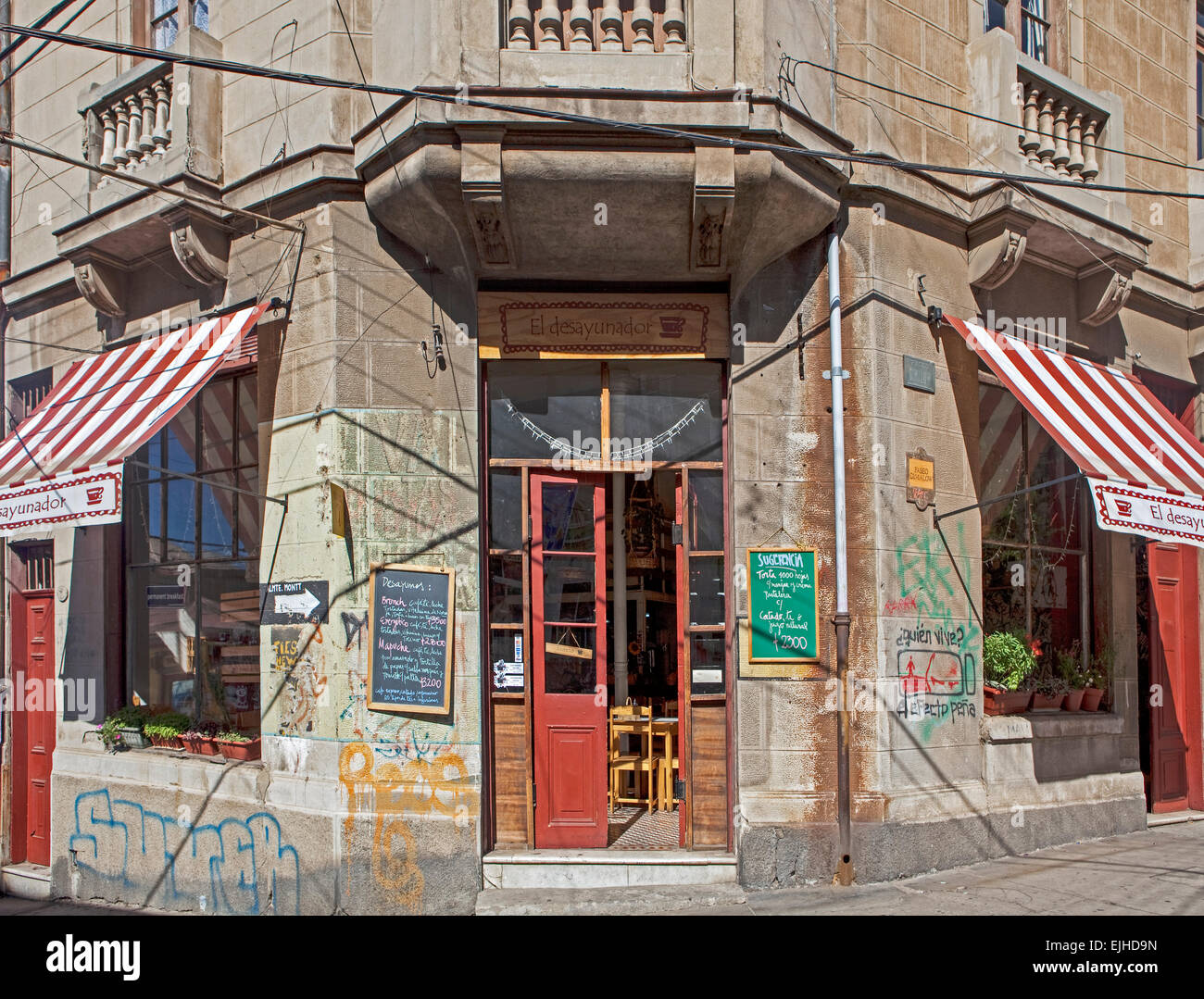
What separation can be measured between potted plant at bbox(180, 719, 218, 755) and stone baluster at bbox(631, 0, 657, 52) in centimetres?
663

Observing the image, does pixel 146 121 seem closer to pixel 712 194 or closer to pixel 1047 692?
pixel 712 194

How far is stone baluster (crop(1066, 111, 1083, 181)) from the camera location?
34.1 ft

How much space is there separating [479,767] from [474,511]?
6.63 ft

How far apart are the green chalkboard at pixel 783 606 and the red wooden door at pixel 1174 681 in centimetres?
496

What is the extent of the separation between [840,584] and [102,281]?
7.37 metres

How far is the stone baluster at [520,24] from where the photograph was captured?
7914 millimetres

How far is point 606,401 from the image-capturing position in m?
8.96

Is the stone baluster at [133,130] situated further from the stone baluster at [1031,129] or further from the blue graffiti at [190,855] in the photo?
the stone baluster at [1031,129]

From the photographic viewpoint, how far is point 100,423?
8.86 metres

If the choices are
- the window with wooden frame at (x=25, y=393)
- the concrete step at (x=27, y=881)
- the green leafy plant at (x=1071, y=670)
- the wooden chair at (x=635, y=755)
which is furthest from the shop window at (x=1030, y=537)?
the window with wooden frame at (x=25, y=393)

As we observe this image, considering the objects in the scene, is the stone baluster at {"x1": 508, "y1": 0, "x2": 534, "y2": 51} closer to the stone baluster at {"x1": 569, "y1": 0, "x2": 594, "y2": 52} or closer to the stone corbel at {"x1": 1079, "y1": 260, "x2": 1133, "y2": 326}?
the stone baluster at {"x1": 569, "y1": 0, "x2": 594, "y2": 52}

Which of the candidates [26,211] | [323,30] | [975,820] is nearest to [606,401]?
[323,30]

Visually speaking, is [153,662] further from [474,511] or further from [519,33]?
Answer: [519,33]
